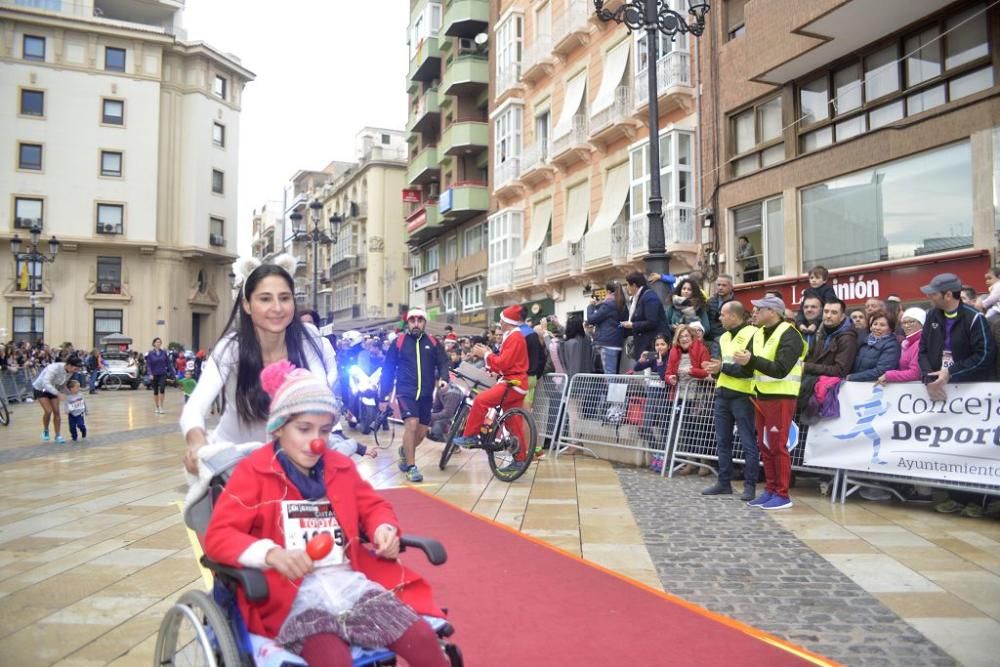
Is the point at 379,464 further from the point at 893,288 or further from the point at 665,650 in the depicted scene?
the point at 893,288

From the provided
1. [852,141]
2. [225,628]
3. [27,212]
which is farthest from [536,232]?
[27,212]

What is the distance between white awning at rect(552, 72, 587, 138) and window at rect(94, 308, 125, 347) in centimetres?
3150

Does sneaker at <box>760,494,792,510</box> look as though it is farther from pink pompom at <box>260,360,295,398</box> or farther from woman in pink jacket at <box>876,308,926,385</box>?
pink pompom at <box>260,360,295,398</box>

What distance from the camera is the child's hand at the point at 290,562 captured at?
2434 mm

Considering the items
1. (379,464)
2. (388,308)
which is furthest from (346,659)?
(388,308)

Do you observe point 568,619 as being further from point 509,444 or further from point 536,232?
point 536,232

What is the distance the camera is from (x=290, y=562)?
8.00ft

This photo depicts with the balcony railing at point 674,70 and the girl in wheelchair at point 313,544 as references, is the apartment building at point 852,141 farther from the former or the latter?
the girl in wheelchair at point 313,544

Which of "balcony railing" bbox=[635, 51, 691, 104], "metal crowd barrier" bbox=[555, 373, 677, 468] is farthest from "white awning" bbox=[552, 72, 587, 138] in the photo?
"metal crowd barrier" bbox=[555, 373, 677, 468]

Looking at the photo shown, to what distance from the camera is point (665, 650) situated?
3.62 meters

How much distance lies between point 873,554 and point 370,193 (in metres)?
49.3

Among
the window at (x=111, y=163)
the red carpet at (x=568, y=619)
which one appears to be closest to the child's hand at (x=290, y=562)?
the red carpet at (x=568, y=619)

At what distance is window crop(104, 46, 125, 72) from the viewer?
4491cm

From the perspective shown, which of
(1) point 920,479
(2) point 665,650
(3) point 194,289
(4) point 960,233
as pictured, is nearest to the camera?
(2) point 665,650
